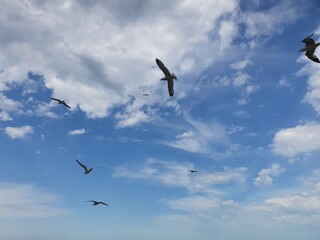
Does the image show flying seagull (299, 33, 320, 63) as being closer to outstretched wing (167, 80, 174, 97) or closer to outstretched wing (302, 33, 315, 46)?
outstretched wing (302, 33, 315, 46)

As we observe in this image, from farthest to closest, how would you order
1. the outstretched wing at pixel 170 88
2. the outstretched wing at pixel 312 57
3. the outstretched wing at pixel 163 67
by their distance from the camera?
the outstretched wing at pixel 170 88 → the outstretched wing at pixel 312 57 → the outstretched wing at pixel 163 67

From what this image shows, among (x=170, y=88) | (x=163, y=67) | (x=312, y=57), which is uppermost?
(x=312, y=57)

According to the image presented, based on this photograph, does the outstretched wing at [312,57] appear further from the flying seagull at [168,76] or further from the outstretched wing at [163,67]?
the outstretched wing at [163,67]

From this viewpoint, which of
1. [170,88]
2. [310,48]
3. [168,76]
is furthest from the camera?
[170,88]

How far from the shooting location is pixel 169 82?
46625 mm

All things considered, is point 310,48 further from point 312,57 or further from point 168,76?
point 168,76

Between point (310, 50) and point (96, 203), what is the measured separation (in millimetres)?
46955

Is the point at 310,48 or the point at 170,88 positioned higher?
the point at 310,48

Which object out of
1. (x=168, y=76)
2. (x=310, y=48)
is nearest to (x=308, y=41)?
(x=310, y=48)

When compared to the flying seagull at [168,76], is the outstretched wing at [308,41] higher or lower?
higher

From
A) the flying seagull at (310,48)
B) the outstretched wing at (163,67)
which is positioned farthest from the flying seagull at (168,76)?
the flying seagull at (310,48)

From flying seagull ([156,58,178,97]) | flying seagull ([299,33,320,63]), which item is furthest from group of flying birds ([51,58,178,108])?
flying seagull ([299,33,320,63])

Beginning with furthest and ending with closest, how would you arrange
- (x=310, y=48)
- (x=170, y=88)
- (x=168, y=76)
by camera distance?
(x=170, y=88) → (x=168, y=76) → (x=310, y=48)

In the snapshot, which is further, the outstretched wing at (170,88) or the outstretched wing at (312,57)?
the outstretched wing at (170,88)
